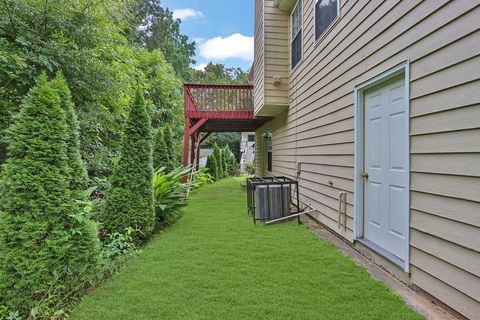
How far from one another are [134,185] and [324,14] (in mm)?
3905

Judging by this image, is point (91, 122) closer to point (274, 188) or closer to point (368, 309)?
point (274, 188)

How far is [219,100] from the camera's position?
8.99 meters

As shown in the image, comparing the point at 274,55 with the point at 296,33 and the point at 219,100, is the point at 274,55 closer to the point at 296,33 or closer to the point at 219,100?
the point at 296,33

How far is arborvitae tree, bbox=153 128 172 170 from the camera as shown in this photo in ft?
27.3

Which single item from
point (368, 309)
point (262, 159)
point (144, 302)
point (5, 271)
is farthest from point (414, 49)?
Result: point (262, 159)

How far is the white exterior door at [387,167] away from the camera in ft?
9.00

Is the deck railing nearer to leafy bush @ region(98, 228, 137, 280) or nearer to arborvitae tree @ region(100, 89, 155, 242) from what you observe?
arborvitae tree @ region(100, 89, 155, 242)

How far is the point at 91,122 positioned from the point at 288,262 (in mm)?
4387

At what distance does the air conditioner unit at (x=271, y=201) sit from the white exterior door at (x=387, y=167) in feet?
5.48

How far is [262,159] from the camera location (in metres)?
11.4

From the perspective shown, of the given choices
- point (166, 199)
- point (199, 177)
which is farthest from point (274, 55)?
point (166, 199)

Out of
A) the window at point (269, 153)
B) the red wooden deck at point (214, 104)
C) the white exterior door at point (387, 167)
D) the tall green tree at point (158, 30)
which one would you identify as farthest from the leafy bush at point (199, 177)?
the tall green tree at point (158, 30)

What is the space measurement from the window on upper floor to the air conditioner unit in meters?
2.82

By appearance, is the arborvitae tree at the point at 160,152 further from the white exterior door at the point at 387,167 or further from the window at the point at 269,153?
the white exterior door at the point at 387,167
